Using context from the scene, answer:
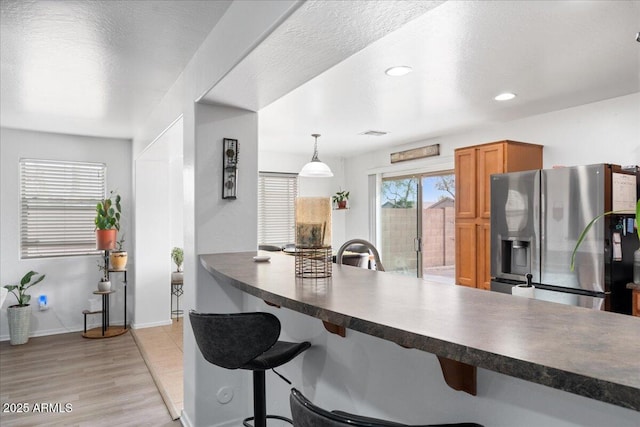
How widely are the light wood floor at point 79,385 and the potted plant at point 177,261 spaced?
114cm

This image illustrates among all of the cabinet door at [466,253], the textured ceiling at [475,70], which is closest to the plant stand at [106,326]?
the textured ceiling at [475,70]

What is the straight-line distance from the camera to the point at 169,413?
294 centimetres

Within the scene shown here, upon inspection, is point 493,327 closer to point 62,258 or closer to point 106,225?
point 106,225

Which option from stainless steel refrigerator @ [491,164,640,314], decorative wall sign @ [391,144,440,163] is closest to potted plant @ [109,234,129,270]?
decorative wall sign @ [391,144,440,163]

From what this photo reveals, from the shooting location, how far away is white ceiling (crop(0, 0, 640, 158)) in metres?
1.85

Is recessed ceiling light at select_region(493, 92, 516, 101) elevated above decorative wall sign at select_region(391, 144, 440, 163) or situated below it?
above

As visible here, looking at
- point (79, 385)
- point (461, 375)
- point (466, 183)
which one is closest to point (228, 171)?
point (461, 375)

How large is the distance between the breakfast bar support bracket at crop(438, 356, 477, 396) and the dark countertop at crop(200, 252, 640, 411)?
0.14 metres

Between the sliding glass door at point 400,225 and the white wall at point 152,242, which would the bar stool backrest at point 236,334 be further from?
the sliding glass door at point 400,225

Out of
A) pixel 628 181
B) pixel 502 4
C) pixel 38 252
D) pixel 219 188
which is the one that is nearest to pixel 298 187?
pixel 38 252

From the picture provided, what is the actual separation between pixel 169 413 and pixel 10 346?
2686 mm

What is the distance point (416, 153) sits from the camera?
5605mm

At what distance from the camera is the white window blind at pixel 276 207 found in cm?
648

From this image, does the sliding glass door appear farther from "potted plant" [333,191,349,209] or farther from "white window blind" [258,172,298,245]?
"white window blind" [258,172,298,245]
